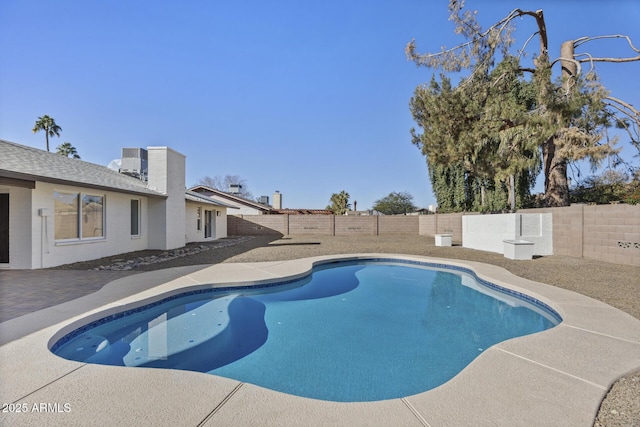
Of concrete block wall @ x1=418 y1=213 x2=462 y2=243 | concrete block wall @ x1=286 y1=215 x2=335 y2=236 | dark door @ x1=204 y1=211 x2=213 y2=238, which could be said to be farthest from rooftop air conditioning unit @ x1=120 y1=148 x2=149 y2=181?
concrete block wall @ x1=418 y1=213 x2=462 y2=243

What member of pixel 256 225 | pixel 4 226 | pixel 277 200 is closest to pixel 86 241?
pixel 4 226

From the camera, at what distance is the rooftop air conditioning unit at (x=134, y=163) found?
52.5 feet

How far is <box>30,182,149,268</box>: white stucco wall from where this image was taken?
7809 millimetres

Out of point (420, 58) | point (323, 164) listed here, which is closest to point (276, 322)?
point (420, 58)

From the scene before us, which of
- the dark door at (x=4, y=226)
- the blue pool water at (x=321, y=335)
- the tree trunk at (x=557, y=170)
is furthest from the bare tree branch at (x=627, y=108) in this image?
the dark door at (x=4, y=226)

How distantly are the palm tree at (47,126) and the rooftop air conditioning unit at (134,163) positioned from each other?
76.9 feet

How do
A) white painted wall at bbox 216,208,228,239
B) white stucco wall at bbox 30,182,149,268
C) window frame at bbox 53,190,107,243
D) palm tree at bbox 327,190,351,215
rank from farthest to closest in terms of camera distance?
1. palm tree at bbox 327,190,351,215
2. white painted wall at bbox 216,208,228,239
3. window frame at bbox 53,190,107,243
4. white stucco wall at bbox 30,182,149,268

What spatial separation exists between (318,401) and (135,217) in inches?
473

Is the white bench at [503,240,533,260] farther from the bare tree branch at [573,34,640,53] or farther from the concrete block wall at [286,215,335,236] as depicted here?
the concrete block wall at [286,215,335,236]

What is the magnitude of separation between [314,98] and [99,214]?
1270 centimetres

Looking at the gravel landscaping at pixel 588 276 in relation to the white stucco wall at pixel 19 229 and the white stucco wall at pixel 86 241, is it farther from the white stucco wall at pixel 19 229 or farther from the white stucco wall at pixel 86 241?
the white stucco wall at pixel 19 229

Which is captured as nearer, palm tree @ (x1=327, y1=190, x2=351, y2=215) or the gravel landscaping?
the gravel landscaping

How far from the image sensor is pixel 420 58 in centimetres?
1327

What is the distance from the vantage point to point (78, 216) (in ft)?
29.9
